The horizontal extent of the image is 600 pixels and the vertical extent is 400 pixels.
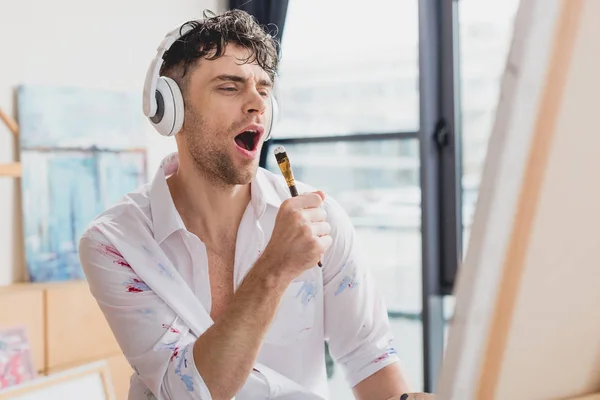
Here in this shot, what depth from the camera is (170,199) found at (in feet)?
5.21

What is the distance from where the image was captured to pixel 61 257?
311 cm

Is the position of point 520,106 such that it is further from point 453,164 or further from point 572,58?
point 453,164

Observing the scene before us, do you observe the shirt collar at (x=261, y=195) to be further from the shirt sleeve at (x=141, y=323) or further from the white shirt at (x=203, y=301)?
the shirt sleeve at (x=141, y=323)

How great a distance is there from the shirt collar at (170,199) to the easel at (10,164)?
138cm

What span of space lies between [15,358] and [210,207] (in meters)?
1.48

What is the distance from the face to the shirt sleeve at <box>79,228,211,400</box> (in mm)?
307

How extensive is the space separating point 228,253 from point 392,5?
2127 mm

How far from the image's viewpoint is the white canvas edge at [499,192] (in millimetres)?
386

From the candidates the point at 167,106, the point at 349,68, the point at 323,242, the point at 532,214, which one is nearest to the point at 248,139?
the point at 167,106

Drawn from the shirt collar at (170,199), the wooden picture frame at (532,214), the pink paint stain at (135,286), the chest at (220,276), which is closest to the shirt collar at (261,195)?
the shirt collar at (170,199)

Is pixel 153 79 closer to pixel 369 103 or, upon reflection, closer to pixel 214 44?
pixel 214 44

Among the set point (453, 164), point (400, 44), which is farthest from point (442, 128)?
point (400, 44)

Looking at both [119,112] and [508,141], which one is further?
[119,112]

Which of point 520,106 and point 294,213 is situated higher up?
point 520,106
